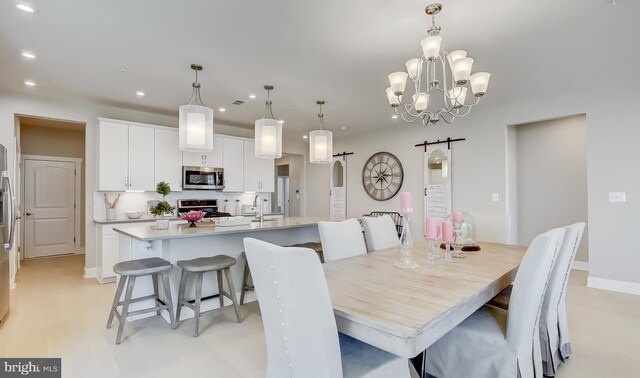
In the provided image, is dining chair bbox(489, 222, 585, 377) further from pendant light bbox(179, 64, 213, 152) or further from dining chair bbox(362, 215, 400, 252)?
pendant light bbox(179, 64, 213, 152)

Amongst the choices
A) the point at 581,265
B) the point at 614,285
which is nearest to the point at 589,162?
the point at 614,285

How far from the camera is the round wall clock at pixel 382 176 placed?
6184 millimetres

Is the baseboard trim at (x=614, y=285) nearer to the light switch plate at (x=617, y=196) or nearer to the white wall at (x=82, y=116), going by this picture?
the light switch plate at (x=617, y=196)

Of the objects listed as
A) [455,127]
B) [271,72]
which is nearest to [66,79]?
[271,72]

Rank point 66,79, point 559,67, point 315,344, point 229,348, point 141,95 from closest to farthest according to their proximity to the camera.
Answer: point 315,344 → point 229,348 → point 559,67 → point 66,79 → point 141,95

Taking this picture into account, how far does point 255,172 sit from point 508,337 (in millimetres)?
5148

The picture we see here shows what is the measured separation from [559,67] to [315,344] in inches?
150

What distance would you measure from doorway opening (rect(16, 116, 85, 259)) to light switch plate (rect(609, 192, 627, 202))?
8.27 metres

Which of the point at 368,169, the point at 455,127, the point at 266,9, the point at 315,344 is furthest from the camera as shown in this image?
the point at 368,169

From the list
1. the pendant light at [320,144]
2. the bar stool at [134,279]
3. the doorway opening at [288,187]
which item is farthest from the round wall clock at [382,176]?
the bar stool at [134,279]

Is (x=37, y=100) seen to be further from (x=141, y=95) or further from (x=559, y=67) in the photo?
(x=559, y=67)

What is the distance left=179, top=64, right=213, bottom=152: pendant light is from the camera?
3229 mm

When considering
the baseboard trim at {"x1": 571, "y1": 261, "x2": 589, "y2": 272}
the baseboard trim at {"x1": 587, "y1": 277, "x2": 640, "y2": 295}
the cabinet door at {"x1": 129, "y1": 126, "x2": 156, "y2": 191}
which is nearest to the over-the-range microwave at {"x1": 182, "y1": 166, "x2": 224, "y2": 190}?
the cabinet door at {"x1": 129, "y1": 126, "x2": 156, "y2": 191}

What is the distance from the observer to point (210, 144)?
339 cm
